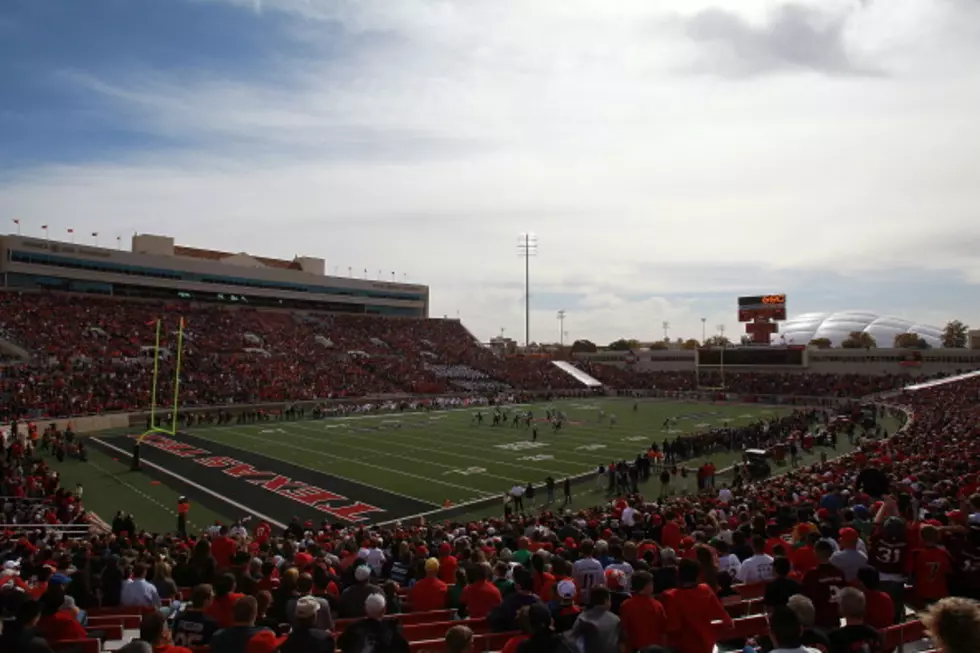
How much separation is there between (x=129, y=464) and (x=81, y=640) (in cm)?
2451

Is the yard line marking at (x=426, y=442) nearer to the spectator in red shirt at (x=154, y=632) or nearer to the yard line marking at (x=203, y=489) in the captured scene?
the yard line marking at (x=203, y=489)

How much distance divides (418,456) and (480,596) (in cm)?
2282

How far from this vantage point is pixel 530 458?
2783 centimetres

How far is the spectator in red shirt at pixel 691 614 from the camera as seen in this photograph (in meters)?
4.59

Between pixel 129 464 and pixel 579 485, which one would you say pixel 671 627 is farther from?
pixel 129 464

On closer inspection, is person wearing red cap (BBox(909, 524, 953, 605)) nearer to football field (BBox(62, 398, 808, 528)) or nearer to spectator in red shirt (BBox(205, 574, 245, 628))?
spectator in red shirt (BBox(205, 574, 245, 628))

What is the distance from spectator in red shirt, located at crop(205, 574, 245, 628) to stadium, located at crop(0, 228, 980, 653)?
0.02 metres

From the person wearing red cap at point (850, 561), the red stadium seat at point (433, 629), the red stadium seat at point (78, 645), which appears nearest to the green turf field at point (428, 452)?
the red stadium seat at point (433, 629)

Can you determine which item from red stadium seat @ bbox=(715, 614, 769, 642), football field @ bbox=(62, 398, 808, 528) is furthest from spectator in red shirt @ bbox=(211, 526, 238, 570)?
football field @ bbox=(62, 398, 808, 528)

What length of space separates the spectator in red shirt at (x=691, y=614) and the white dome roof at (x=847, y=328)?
123487 mm

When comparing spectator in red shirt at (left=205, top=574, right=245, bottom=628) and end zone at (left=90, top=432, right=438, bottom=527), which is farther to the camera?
end zone at (left=90, top=432, right=438, bottom=527)

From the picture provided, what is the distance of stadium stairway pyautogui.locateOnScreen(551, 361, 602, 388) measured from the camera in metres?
65.8

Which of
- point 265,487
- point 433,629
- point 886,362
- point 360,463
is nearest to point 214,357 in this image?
point 360,463

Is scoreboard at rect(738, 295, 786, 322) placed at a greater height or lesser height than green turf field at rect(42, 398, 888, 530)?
greater
